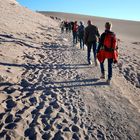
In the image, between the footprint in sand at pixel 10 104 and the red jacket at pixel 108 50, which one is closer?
the footprint in sand at pixel 10 104

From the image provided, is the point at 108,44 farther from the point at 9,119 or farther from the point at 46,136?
the point at 46,136

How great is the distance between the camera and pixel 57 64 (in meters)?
12.8

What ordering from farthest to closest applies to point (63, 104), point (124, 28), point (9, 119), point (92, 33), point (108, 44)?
point (124, 28) < point (92, 33) < point (108, 44) < point (63, 104) < point (9, 119)

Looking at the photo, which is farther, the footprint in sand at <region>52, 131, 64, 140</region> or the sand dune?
the sand dune

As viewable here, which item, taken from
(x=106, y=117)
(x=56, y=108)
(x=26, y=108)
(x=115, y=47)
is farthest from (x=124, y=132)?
(x=115, y=47)

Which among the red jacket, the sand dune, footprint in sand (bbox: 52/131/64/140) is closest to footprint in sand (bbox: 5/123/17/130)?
footprint in sand (bbox: 52/131/64/140)

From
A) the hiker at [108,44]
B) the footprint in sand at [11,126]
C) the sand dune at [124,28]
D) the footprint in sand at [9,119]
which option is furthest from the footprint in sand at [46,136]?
the sand dune at [124,28]

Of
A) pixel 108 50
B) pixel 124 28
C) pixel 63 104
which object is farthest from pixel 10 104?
pixel 124 28

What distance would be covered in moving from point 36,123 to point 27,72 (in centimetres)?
455

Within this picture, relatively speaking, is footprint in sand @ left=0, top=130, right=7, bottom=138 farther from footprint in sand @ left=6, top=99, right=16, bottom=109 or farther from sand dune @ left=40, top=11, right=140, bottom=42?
sand dune @ left=40, top=11, right=140, bottom=42

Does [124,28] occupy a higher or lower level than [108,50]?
lower

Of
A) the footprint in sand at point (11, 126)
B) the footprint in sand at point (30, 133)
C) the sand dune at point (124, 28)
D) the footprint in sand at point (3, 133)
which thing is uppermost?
the footprint in sand at point (3, 133)

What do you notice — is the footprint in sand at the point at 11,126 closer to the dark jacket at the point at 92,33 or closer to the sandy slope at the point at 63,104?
the sandy slope at the point at 63,104

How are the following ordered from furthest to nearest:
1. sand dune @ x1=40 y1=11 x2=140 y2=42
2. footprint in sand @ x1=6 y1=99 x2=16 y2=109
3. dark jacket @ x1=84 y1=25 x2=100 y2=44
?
sand dune @ x1=40 y1=11 x2=140 y2=42 < dark jacket @ x1=84 y1=25 x2=100 y2=44 < footprint in sand @ x1=6 y1=99 x2=16 y2=109
